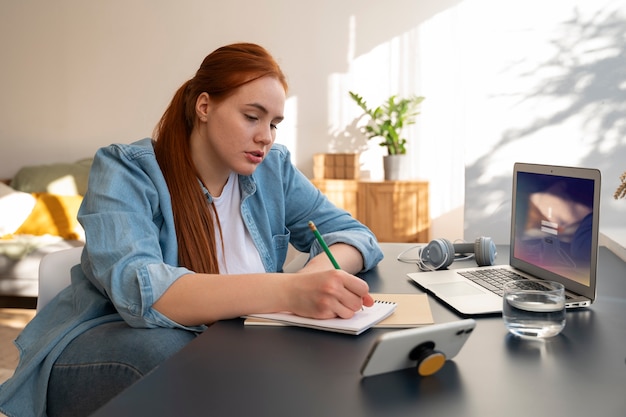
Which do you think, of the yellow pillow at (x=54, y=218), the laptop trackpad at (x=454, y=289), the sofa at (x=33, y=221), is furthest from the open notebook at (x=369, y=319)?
the yellow pillow at (x=54, y=218)

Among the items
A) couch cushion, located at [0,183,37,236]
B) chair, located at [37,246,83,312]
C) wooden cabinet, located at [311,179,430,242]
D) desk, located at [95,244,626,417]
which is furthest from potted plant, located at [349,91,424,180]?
desk, located at [95,244,626,417]

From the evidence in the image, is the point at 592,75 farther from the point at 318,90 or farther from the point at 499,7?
the point at 318,90

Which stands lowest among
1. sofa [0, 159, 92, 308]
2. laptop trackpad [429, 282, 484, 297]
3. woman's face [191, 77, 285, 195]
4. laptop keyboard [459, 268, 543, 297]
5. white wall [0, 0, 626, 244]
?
sofa [0, 159, 92, 308]

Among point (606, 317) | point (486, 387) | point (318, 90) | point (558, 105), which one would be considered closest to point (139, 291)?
point (486, 387)

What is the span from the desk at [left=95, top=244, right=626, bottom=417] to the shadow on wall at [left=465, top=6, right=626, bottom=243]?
82.4 inches

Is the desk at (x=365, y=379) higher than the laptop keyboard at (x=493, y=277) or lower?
lower

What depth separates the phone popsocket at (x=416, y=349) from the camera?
864 mm

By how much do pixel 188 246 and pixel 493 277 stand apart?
642 mm

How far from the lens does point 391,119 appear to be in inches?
203

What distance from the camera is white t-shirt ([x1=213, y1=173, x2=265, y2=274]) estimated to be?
1581mm

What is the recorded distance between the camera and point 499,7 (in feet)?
10.6

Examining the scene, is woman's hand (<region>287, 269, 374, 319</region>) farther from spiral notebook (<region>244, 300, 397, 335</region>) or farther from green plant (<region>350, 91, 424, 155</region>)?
green plant (<region>350, 91, 424, 155</region>)

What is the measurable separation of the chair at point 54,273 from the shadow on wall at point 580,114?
2146 mm

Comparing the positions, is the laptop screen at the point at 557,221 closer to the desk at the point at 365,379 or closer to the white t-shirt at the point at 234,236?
the desk at the point at 365,379
